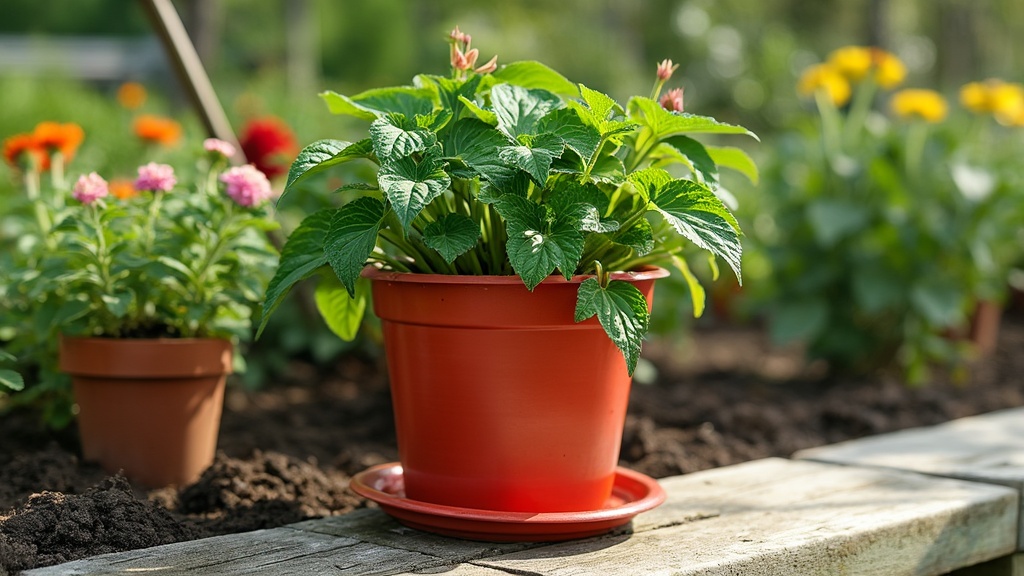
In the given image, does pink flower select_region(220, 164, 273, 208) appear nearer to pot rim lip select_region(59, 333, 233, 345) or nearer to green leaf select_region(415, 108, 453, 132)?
pot rim lip select_region(59, 333, 233, 345)

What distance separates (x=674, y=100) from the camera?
168 centimetres

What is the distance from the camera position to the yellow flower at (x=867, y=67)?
377cm

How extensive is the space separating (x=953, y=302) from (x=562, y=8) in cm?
2034

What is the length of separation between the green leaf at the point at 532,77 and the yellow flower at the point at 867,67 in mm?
2282

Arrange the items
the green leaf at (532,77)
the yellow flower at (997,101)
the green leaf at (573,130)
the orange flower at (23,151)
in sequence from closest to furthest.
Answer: the green leaf at (573,130)
the green leaf at (532,77)
the orange flower at (23,151)
the yellow flower at (997,101)

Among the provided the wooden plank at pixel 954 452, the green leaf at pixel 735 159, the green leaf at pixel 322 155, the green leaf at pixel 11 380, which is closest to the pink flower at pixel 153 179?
the green leaf at pixel 11 380

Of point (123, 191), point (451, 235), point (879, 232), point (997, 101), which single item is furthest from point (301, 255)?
point (997, 101)

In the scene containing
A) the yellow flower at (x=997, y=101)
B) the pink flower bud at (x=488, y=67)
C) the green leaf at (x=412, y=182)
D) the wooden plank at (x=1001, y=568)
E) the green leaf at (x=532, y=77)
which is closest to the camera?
the green leaf at (x=412, y=182)

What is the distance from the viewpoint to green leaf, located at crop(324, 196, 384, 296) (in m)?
1.52

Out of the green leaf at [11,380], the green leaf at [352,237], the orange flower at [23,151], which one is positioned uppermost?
the orange flower at [23,151]

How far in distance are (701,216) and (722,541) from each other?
19.7 inches

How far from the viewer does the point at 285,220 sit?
3.10 m

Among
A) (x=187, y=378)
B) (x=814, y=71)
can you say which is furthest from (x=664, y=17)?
(x=187, y=378)

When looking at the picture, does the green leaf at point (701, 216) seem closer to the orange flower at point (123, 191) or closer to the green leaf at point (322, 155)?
the green leaf at point (322, 155)
